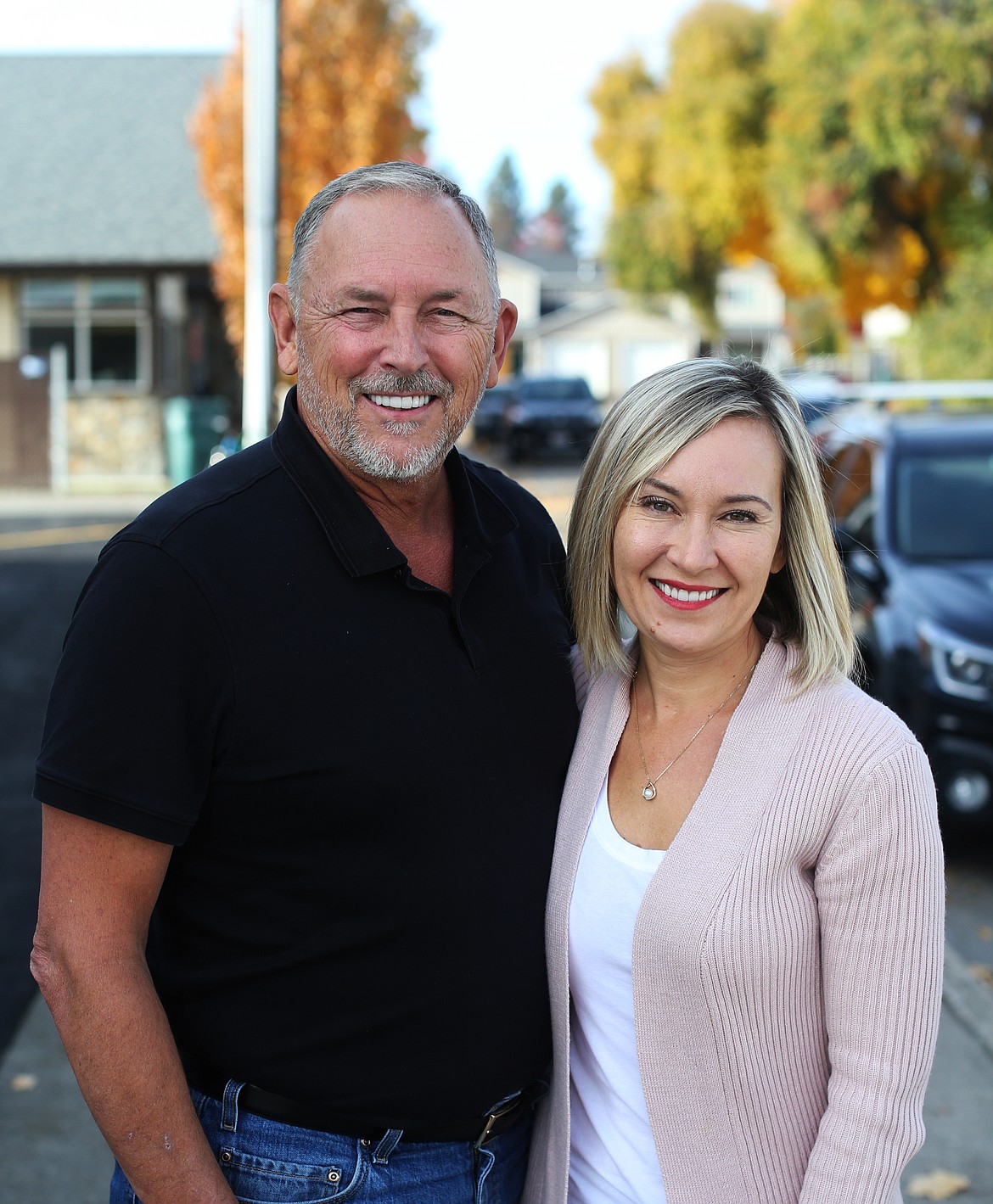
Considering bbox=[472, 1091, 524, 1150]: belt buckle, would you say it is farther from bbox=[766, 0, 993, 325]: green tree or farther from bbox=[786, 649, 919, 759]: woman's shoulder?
bbox=[766, 0, 993, 325]: green tree

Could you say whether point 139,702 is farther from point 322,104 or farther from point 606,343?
point 606,343

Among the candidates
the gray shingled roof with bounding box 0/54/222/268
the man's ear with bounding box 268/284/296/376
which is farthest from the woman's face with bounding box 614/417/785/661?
the gray shingled roof with bounding box 0/54/222/268

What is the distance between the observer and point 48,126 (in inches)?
979

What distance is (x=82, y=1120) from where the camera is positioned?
423 centimetres

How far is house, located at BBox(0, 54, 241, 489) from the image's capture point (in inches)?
878

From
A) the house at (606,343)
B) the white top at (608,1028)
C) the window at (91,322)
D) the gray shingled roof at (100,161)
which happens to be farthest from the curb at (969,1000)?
the house at (606,343)

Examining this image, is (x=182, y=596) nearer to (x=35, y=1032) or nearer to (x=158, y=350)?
(x=35, y=1032)

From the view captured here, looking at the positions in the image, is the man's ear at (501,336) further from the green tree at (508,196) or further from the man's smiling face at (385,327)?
the green tree at (508,196)

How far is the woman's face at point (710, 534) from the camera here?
7.60 feet

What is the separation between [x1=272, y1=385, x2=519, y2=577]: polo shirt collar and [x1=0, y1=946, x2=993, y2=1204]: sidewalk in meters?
2.48

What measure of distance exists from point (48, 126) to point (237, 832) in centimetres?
2577

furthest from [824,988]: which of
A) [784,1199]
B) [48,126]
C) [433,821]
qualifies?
[48,126]

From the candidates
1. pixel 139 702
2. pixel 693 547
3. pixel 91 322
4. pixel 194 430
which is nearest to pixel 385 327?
pixel 693 547

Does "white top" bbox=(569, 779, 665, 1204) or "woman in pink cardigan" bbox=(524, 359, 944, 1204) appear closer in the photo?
"woman in pink cardigan" bbox=(524, 359, 944, 1204)
